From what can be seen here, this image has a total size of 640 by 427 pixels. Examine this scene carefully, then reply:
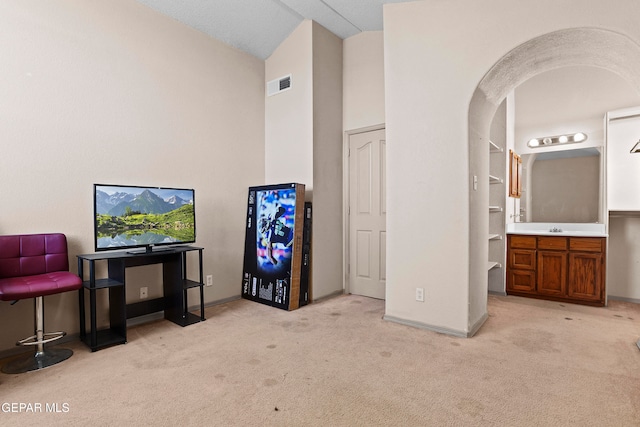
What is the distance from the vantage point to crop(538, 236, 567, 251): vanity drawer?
3.97 m

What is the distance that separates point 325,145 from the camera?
421cm

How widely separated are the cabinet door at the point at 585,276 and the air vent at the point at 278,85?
12.8ft

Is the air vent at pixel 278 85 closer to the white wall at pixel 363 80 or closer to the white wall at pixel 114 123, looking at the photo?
the white wall at pixel 114 123

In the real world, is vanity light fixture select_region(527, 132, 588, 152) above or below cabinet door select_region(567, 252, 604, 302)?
above

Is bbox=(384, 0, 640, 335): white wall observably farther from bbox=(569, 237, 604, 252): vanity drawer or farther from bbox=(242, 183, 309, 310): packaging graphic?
bbox=(569, 237, 604, 252): vanity drawer

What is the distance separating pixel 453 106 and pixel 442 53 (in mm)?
493

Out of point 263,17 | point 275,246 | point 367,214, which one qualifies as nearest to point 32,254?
point 275,246

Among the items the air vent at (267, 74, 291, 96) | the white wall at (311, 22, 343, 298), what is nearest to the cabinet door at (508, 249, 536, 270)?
the white wall at (311, 22, 343, 298)

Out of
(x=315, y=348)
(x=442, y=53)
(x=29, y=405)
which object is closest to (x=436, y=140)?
(x=442, y=53)

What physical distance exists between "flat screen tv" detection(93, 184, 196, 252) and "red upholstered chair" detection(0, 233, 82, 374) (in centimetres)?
30

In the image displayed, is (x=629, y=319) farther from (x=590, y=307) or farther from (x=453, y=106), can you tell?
(x=453, y=106)

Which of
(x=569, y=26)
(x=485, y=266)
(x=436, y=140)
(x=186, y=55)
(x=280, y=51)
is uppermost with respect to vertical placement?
(x=280, y=51)

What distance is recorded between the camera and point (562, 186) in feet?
14.4

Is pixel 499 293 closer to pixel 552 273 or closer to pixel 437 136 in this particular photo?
pixel 552 273
